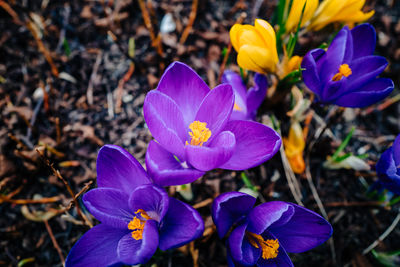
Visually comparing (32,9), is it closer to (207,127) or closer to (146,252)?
(207,127)

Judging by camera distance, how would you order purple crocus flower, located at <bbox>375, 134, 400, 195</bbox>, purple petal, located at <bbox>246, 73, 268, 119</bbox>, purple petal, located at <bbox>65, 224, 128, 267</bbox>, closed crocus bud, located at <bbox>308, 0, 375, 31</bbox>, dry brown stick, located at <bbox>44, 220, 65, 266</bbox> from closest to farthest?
purple petal, located at <bbox>65, 224, 128, 267</bbox>, purple crocus flower, located at <bbox>375, 134, 400, 195</bbox>, closed crocus bud, located at <bbox>308, 0, 375, 31</bbox>, purple petal, located at <bbox>246, 73, 268, 119</bbox>, dry brown stick, located at <bbox>44, 220, 65, 266</bbox>

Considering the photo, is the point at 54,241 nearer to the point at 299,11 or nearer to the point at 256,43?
the point at 256,43

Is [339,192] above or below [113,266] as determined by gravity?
below

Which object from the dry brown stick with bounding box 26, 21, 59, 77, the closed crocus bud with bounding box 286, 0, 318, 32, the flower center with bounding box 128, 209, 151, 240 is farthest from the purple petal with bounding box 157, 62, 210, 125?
the dry brown stick with bounding box 26, 21, 59, 77

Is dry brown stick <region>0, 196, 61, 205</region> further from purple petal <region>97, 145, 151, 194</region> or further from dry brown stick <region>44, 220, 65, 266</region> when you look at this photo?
purple petal <region>97, 145, 151, 194</region>

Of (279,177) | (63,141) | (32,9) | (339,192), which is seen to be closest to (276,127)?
(279,177)

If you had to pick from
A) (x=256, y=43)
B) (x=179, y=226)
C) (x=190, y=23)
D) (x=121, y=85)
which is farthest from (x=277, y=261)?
(x=190, y=23)

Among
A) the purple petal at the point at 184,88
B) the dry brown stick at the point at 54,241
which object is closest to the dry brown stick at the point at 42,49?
the dry brown stick at the point at 54,241
